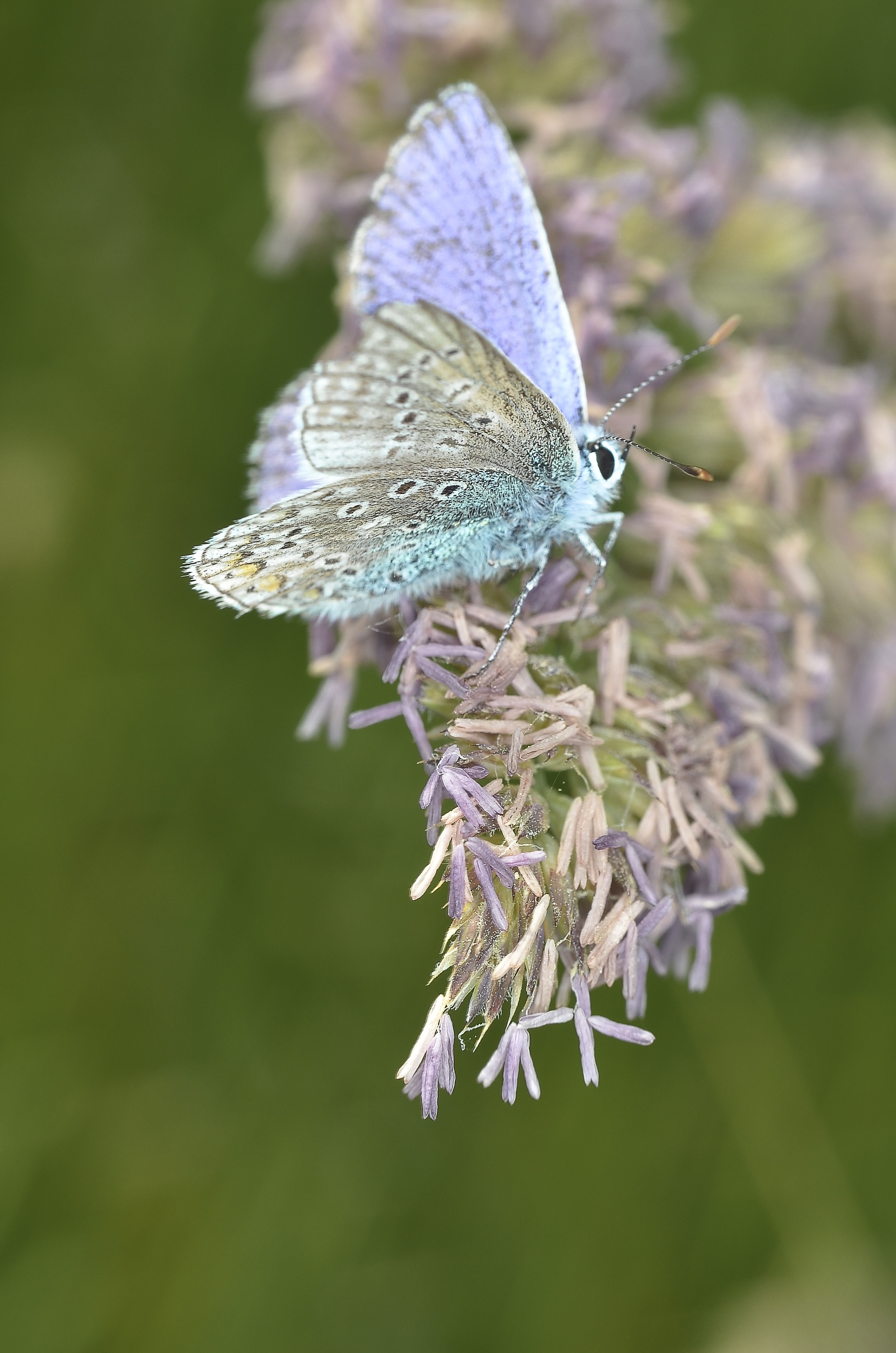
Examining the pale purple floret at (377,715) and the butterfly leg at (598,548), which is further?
the butterfly leg at (598,548)

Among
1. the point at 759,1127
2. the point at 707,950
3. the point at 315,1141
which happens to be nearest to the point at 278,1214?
the point at 315,1141

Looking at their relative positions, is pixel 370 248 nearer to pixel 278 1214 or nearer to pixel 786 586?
pixel 786 586

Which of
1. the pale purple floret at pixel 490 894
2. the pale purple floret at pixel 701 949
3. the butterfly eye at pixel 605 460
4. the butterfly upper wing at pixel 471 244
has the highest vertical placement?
the butterfly upper wing at pixel 471 244

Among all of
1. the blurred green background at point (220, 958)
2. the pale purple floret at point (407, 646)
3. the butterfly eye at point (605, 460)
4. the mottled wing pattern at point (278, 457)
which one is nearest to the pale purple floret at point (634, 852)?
Result: the pale purple floret at point (407, 646)

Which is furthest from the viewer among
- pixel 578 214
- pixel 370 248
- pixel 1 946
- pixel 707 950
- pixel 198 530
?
pixel 198 530

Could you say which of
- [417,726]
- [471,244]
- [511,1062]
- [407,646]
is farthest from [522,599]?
[511,1062]

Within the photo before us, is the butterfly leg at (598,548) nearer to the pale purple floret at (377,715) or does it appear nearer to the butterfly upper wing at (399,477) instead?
the butterfly upper wing at (399,477)
